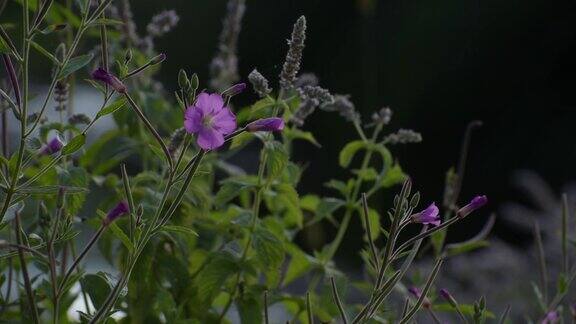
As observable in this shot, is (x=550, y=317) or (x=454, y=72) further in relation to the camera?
(x=454, y=72)

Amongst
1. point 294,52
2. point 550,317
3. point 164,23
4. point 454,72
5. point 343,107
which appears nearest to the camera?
point 294,52

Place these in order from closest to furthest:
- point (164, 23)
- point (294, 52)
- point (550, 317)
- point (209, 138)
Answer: point (209, 138)
point (294, 52)
point (550, 317)
point (164, 23)

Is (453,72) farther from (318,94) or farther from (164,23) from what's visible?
(318,94)

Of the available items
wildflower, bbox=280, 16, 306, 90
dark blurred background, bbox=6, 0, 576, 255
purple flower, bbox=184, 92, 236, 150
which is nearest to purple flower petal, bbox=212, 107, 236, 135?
purple flower, bbox=184, 92, 236, 150

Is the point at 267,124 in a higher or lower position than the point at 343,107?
lower

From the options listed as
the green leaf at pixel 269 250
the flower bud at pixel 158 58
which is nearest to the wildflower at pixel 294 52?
the flower bud at pixel 158 58

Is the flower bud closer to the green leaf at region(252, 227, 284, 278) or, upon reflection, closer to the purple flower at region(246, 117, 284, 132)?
the purple flower at region(246, 117, 284, 132)

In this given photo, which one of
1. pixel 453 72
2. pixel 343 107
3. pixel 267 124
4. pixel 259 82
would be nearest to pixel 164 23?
pixel 343 107
